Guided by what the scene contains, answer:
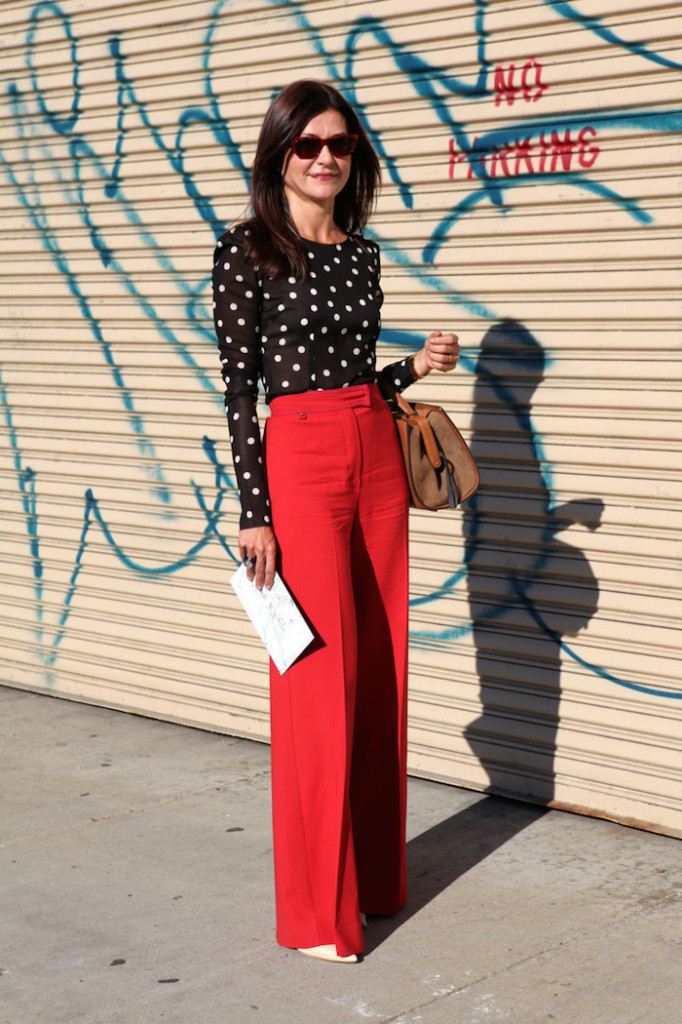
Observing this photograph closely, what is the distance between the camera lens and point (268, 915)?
360 centimetres

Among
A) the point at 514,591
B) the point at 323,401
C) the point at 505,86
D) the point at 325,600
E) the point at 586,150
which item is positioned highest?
the point at 505,86

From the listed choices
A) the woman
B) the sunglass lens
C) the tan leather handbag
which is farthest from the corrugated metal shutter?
the sunglass lens

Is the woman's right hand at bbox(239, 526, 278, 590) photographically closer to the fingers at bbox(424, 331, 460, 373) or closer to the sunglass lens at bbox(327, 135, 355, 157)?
the fingers at bbox(424, 331, 460, 373)

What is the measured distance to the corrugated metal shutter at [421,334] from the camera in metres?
4.09

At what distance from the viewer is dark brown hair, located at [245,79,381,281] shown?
321 centimetres

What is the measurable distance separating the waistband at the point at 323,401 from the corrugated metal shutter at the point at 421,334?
3.71 feet

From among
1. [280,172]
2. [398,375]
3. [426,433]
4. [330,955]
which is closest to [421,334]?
[398,375]

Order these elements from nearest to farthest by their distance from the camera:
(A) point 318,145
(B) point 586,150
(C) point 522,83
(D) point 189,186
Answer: (A) point 318,145
(B) point 586,150
(C) point 522,83
(D) point 189,186

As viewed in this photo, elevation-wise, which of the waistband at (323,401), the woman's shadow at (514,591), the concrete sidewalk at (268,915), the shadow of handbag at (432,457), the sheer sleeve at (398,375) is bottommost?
the concrete sidewalk at (268,915)

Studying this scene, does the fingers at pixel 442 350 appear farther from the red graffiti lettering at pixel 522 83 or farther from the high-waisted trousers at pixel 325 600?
the red graffiti lettering at pixel 522 83

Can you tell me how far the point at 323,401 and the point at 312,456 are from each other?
14 centimetres

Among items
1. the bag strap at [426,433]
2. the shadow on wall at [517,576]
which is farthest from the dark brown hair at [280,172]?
the shadow on wall at [517,576]

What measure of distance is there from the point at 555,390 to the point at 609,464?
303 mm

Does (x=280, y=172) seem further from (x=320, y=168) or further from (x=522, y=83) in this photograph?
(x=522, y=83)
